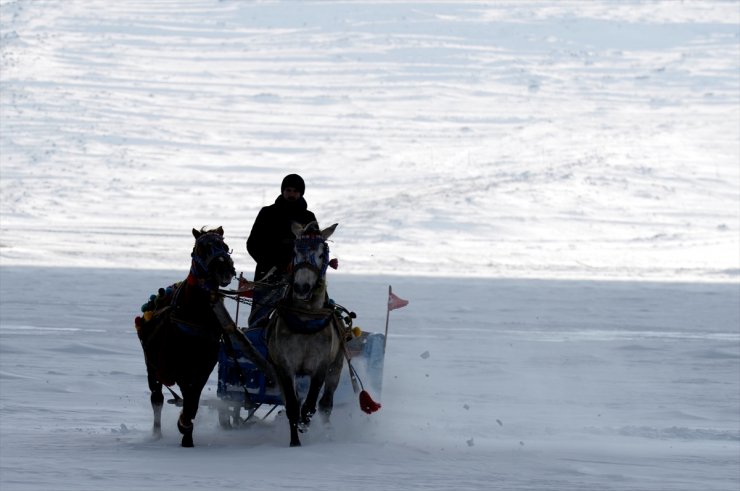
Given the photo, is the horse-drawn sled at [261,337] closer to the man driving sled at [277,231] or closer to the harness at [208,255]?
the harness at [208,255]

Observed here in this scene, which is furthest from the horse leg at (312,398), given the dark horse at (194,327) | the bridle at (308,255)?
the bridle at (308,255)

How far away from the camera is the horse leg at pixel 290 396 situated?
8078mm

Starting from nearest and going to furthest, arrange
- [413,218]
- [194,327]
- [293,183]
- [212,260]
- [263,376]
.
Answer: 1. [212,260]
2. [194,327]
3. [263,376]
4. [293,183]
5. [413,218]

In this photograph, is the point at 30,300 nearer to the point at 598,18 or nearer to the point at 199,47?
the point at 199,47

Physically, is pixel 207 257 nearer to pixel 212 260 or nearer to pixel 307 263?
pixel 212 260

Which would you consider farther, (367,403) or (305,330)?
(367,403)

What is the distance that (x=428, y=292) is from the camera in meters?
25.0

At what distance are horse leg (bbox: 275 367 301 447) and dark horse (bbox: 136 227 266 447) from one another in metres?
0.24

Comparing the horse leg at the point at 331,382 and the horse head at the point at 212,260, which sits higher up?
the horse head at the point at 212,260

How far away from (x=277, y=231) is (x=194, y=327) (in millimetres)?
1052

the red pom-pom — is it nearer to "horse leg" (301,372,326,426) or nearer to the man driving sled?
"horse leg" (301,372,326,426)

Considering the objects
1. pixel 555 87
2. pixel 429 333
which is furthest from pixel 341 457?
pixel 555 87

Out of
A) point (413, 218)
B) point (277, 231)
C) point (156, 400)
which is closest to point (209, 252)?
point (277, 231)

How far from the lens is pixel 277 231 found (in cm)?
876
